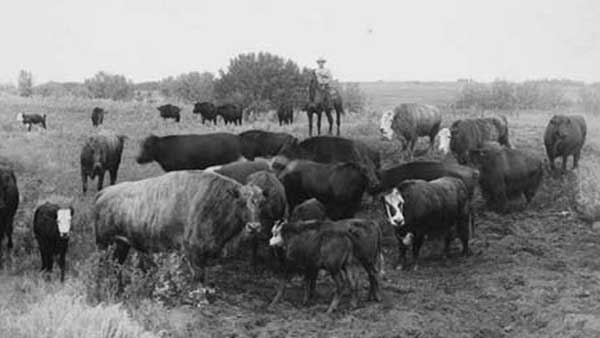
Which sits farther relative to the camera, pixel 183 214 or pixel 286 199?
pixel 286 199

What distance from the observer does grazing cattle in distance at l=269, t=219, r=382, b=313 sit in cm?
870

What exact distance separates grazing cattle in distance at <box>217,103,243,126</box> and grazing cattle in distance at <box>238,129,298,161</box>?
1794 cm

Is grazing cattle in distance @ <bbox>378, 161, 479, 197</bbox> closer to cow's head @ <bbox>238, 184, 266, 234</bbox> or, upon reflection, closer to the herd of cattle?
the herd of cattle

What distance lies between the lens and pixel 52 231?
9859mm

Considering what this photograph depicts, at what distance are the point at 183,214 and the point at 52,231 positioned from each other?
7.58 ft

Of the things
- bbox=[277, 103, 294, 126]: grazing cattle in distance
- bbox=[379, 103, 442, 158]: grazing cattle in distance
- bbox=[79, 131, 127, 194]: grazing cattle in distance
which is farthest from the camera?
bbox=[277, 103, 294, 126]: grazing cattle in distance

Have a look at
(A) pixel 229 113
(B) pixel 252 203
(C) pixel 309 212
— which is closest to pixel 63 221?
(B) pixel 252 203

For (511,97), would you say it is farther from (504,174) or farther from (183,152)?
(183,152)

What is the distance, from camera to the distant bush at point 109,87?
6656 centimetres

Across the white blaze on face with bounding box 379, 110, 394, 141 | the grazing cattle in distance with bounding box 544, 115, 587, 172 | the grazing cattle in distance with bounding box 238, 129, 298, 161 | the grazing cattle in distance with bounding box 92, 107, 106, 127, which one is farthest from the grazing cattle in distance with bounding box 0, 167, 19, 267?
the grazing cattle in distance with bounding box 92, 107, 106, 127

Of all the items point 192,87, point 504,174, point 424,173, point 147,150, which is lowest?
point 504,174

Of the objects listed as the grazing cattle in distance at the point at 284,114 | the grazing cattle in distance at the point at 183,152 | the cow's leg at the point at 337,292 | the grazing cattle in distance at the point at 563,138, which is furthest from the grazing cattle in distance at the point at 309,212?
the grazing cattle in distance at the point at 284,114

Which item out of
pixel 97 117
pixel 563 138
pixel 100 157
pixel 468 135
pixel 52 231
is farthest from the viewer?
pixel 97 117

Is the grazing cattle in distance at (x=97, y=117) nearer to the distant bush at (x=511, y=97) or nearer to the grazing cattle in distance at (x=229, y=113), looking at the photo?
the grazing cattle in distance at (x=229, y=113)
